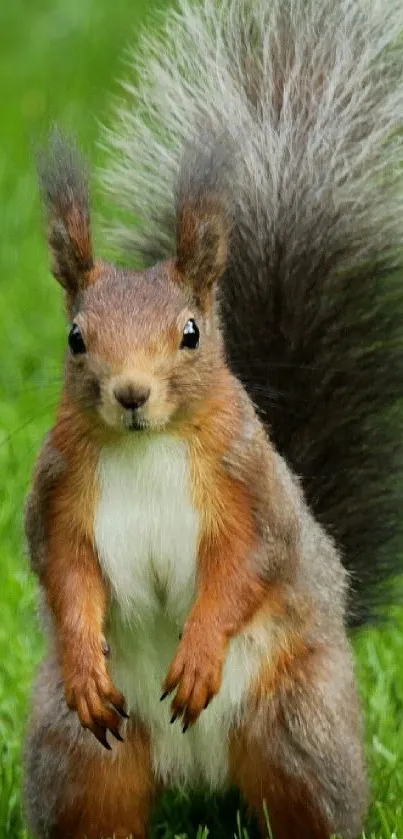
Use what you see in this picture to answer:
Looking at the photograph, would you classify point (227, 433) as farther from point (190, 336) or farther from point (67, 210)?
point (67, 210)

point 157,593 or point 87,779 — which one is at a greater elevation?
point 157,593

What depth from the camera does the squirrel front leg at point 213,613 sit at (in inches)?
99.2

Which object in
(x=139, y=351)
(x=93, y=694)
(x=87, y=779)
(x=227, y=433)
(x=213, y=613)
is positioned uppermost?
(x=139, y=351)

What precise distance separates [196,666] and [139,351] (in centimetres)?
47

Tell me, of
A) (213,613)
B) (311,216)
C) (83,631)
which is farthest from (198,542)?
(311,216)

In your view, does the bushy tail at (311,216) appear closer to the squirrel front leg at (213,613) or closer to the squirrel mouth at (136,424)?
the squirrel front leg at (213,613)

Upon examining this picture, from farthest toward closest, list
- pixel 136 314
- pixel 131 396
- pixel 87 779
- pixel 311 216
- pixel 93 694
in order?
pixel 311 216 → pixel 87 779 → pixel 93 694 → pixel 136 314 → pixel 131 396

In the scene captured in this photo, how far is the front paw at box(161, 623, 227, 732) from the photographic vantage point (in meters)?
2.52

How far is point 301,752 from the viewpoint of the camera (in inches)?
106

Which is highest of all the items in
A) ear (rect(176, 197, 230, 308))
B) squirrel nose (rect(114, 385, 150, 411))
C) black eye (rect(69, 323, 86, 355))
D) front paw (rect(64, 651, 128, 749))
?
ear (rect(176, 197, 230, 308))

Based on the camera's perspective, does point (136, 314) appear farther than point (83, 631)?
No

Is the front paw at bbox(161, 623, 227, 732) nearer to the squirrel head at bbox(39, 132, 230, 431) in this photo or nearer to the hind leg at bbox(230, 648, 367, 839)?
the hind leg at bbox(230, 648, 367, 839)

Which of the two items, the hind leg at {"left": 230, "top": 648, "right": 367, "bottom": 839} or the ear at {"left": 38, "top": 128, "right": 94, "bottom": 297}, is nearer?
the ear at {"left": 38, "top": 128, "right": 94, "bottom": 297}

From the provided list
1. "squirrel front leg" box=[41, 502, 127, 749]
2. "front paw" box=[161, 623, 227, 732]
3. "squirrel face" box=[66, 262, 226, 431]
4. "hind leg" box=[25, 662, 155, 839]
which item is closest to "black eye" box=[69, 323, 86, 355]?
"squirrel face" box=[66, 262, 226, 431]
